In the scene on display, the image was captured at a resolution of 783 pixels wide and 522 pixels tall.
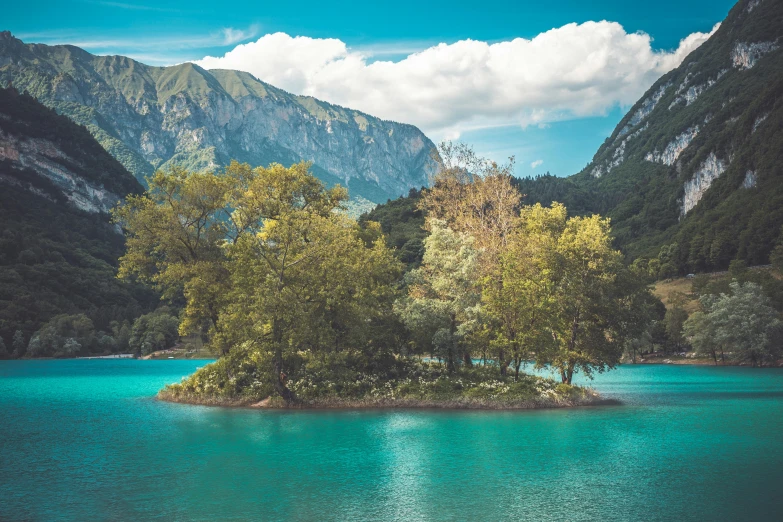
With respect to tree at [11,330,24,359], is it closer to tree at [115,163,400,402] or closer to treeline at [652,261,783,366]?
tree at [115,163,400,402]

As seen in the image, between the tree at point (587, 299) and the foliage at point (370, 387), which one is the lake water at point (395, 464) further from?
the tree at point (587, 299)

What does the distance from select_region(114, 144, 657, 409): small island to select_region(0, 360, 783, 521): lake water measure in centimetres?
412

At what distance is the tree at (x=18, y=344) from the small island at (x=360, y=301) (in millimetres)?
124287

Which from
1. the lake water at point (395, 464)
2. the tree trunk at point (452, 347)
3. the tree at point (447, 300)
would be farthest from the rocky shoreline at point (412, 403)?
the tree at point (447, 300)

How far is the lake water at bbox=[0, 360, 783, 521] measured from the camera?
74.6ft

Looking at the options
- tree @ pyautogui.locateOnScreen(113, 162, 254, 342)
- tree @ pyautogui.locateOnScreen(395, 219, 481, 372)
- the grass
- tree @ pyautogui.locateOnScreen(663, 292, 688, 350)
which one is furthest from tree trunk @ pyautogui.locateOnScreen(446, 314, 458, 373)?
the grass

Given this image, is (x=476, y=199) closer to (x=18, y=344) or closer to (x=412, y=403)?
(x=412, y=403)

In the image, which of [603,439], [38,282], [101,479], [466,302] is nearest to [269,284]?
[466,302]

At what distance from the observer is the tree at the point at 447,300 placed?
5347 cm

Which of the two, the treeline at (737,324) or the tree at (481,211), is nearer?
the tree at (481,211)

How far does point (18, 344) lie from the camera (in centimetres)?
15900

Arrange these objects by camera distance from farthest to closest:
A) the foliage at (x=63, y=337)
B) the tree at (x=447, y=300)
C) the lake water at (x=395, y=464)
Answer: the foliage at (x=63, y=337)
the tree at (x=447, y=300)
the lake water at (x=395, y=464)

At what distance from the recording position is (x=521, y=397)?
50.2m

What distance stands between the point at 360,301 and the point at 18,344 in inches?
5761
